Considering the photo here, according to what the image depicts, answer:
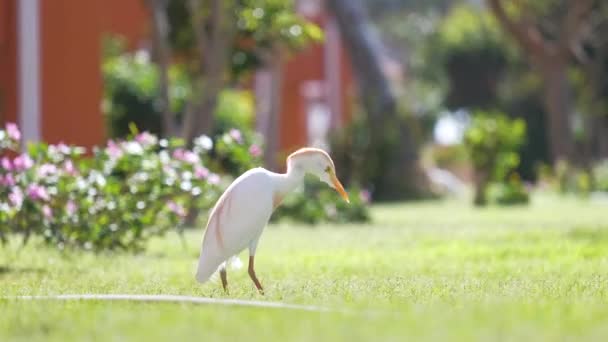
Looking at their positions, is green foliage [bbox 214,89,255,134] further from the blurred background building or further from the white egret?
the white egret

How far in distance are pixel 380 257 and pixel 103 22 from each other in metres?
15.8

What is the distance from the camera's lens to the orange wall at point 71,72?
20.2 metres

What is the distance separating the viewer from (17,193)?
1159 cm

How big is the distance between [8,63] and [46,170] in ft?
27.9

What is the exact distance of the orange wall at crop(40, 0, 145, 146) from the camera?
66.2ft

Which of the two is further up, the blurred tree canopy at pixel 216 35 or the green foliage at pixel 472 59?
the blurred tree canopy at pixel 216 35

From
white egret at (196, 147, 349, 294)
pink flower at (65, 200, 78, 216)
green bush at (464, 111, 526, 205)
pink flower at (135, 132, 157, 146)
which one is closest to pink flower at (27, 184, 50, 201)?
pink flower at (65, 200, 78, 216)

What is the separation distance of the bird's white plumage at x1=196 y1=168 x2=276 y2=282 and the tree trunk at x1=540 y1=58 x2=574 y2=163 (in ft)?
77.3

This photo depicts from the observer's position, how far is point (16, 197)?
37.8 ft

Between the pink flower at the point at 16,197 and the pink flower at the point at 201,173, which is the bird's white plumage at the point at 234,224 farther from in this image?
the pink flower at the point at 201,173

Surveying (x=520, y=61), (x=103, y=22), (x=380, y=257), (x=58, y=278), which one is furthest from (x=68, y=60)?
(x=520, y=61)

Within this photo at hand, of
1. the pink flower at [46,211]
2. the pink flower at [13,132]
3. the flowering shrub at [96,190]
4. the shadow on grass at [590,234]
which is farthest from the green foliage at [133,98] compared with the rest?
the pink flower at [13,132]

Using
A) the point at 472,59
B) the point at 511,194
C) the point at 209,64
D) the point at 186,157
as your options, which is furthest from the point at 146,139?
the point at 472,59

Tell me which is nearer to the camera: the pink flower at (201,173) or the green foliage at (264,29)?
the pink flower at (201,173)
